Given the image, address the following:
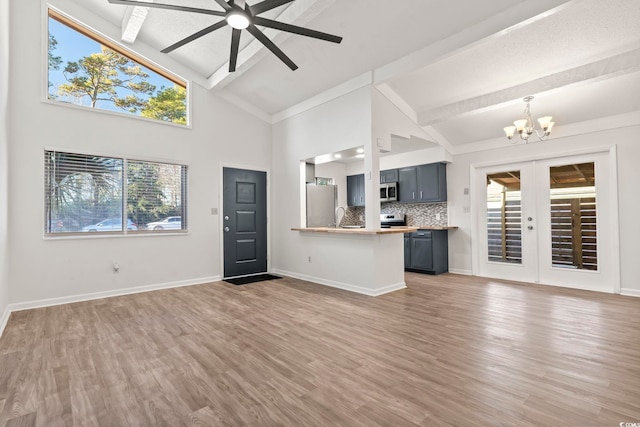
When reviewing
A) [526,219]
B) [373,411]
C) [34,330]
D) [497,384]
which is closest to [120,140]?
[34,330]

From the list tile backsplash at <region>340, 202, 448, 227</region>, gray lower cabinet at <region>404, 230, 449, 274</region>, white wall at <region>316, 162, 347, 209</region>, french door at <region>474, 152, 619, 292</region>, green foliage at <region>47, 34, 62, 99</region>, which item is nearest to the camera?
green foliage at <region>47, 34, 62, 99</region>

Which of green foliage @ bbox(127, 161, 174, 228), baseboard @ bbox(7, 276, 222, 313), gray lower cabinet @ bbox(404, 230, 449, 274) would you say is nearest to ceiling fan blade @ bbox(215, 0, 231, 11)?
green foliage @ bbox(127, 161, 174, 228)

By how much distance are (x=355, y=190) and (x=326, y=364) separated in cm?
558

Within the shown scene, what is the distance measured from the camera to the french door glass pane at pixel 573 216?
4.54 m

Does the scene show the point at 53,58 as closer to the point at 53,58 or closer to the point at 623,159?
the point at 53,58

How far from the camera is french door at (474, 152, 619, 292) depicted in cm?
444

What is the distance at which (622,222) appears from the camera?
425cm

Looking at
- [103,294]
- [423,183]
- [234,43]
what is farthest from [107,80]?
[423,183]

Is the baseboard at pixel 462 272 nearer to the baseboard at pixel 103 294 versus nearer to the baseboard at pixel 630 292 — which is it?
the baseboard at pixel 630 292

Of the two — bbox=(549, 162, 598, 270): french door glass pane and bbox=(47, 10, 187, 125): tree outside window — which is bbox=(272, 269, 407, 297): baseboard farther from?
bbox=(47, 10, 187, 125): tree outside window

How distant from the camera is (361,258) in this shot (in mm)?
4422

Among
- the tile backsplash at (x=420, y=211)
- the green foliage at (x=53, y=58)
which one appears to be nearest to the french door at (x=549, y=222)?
the tile backsplash at (x=420, y=211)

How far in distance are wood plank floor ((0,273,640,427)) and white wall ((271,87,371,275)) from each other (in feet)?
6.58

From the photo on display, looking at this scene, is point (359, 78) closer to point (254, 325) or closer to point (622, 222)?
point (254, 325)
